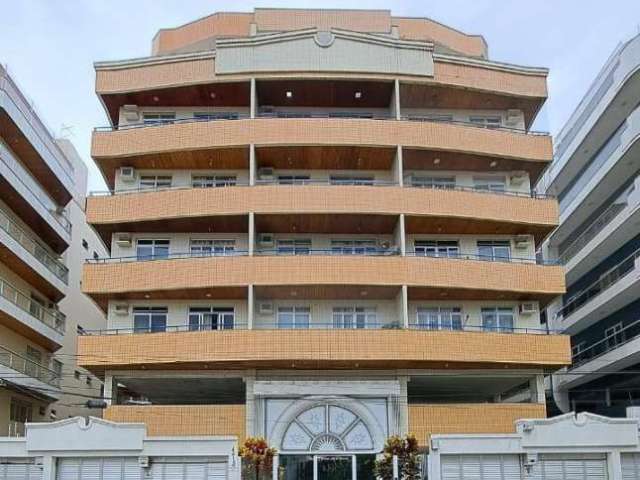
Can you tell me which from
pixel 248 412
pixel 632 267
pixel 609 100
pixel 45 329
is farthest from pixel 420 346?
pixel 45 329

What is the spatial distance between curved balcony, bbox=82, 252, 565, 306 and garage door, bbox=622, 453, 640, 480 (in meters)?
7.50

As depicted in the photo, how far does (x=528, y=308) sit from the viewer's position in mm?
34406

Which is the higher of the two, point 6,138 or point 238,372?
point 6,138

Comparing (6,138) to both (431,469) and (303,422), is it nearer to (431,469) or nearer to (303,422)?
(303,422)

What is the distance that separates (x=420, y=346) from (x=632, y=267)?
12031 millimetres

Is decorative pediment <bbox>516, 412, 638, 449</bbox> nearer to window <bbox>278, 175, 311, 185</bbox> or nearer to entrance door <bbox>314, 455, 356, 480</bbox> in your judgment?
entrance door <bbox>314, 455, 356, 480</bbox>

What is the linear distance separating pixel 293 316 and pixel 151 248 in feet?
22.1

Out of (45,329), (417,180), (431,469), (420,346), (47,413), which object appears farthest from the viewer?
(47,413)

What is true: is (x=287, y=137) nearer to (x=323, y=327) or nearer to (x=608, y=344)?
(x=323, y=327)

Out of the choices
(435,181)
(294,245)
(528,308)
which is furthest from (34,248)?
(528,308)

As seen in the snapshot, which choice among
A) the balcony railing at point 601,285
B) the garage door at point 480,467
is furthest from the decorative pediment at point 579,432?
the balcony railing at point 601,285

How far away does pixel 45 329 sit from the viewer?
129ft

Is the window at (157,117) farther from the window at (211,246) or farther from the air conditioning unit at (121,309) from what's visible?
the air conditioning unit at (121,309)

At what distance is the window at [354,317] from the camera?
1331 inches
